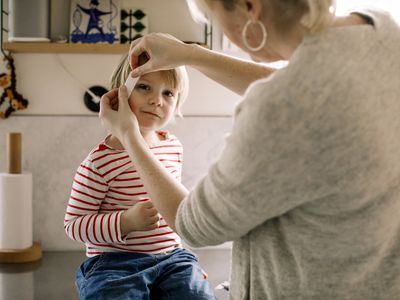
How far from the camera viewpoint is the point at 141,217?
0.92 metres

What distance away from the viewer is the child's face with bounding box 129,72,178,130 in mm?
1035

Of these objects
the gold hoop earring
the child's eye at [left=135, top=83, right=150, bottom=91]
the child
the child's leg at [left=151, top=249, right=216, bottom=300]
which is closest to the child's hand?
the child

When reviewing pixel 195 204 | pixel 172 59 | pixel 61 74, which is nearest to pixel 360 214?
pixel 195 204

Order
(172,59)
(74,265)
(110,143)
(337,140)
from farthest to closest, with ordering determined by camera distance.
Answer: (74,265), (110,143), (172,59), (337,140)

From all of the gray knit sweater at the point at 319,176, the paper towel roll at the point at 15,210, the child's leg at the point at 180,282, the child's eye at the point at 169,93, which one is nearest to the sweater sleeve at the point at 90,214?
the child's leg at the point at 180,282

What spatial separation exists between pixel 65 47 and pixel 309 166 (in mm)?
1104

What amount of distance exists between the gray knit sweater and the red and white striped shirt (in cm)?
39

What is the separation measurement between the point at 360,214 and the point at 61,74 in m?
1.19

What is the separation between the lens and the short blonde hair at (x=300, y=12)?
55cm

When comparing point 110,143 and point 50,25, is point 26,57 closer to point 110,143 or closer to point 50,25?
point 50,25

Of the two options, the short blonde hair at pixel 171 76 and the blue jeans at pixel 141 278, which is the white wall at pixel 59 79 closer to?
the short blonde hair at pixel 171 76

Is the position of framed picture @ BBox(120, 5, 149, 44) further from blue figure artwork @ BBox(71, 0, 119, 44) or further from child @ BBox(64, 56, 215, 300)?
child @ BBox(64, 56, 215, 300)

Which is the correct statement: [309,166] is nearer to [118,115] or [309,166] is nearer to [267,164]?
[267,164]

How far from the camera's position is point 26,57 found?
152cm
